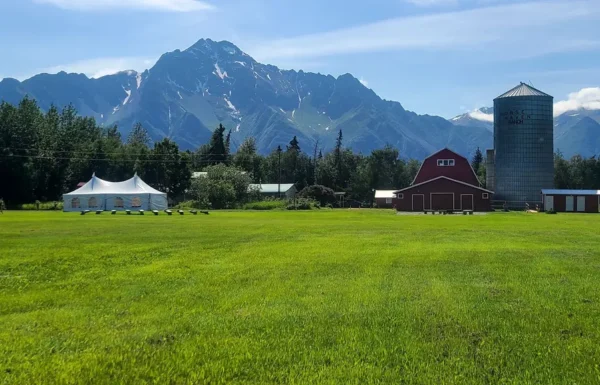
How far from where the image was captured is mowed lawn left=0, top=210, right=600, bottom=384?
5844 mm

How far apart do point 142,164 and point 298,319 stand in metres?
96.3

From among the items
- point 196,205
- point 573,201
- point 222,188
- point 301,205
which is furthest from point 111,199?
point 573,201

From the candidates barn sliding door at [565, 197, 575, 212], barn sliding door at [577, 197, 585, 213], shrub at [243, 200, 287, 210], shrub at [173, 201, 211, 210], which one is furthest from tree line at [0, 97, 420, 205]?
barn sliding door at [577, 197, 585, 213]

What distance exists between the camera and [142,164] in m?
99.8

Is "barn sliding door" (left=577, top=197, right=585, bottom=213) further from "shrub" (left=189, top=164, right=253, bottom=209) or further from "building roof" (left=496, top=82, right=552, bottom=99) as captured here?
"shrub" (left=189, top=164, right=253, bottom=209)

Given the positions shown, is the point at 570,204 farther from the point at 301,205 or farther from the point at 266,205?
the point at 266,205

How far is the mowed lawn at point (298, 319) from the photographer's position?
5.84m

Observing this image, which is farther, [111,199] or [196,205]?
[196,205]

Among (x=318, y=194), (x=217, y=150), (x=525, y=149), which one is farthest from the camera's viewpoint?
(x=217, y=150)

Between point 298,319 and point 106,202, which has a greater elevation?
point 106,202

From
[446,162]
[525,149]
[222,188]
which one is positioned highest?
[525,149]

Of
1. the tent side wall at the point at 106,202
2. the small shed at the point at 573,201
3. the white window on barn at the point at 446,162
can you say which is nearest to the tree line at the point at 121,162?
the tent side wall at the point at 106,202

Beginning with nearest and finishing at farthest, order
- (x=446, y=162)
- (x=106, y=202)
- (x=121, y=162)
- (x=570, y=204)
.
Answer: (x=570, y=204) → (x=106, y=202) → (x=446, y=162) → (x=121, y=162)

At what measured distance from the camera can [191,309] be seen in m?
8.62
